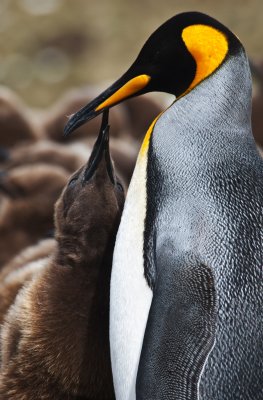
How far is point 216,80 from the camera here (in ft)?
8.05

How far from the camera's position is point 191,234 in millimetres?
2221

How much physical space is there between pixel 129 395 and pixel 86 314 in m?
0.38

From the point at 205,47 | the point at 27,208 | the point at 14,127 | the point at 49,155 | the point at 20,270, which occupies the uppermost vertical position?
the point at 205,47

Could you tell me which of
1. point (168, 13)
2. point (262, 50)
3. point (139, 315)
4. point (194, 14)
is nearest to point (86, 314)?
point (139, 315)

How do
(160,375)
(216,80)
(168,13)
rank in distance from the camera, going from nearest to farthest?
(160,375)
(216,80)
(168,13)

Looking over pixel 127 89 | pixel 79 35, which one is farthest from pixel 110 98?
pixel 79 35

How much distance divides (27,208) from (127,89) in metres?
1.63

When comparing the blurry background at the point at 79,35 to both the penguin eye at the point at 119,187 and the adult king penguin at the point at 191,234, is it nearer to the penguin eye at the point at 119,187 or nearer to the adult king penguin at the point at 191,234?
the penguin eye at the point at 119,187

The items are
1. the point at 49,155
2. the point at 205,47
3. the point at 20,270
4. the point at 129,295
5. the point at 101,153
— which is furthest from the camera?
the point at 49,155

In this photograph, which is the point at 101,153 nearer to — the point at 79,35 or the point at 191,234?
the point at 191,234

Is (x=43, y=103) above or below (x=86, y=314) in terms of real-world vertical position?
below

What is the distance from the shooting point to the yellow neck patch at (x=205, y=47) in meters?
2.47

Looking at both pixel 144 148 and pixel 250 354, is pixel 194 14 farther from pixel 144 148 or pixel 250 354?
pixel 250 354

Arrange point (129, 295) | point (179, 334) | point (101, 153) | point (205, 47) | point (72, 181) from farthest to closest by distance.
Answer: point (72, 181) → point (101, 153) → point (205, 47) → point (129, 295) → point (179, 334)
